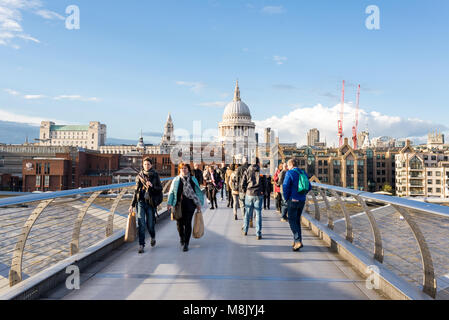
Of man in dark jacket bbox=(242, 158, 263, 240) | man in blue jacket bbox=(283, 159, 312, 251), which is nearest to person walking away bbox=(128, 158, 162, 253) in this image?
man in dark jacket bbox=(242, 158, 263, 240)

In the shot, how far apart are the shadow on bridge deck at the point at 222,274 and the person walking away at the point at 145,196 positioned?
53 centimetres

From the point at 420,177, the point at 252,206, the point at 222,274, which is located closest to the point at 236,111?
the point at 420,177

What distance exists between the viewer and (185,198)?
6.62m

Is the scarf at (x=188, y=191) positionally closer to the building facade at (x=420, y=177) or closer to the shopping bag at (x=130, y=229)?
the shopping bag at (x=130, y=229)

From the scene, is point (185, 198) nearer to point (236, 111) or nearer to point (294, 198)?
point (294, 198)

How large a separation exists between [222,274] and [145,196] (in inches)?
90.4

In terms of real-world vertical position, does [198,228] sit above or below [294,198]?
below

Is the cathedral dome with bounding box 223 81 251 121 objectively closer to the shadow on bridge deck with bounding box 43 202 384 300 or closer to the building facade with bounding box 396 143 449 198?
the building facade with bounding box 396 143 449 198

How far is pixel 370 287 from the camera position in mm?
4570

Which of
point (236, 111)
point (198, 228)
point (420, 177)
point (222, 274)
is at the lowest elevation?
point (420, 177)

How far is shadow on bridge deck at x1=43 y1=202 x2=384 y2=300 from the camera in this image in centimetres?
430

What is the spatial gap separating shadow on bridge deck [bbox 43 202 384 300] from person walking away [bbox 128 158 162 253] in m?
0.53

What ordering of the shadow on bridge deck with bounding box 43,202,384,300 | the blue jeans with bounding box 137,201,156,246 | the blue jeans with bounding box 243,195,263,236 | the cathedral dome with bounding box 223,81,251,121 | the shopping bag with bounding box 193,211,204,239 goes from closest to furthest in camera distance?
1. the shadow on bridge deck with bounding box 43,202,384,300
2. the blue jeans with bounding box 137,201,156,246
3. the shopping bag with bounding box 193,211,204,239
4. the blue jeans with bounding box 243,195,263,236
5. the cathedral dome with bounding box 223,81,251,121

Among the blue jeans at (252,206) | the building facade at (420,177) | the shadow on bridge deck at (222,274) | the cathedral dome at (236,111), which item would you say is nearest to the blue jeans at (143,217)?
the shadow on bridge deck at (222,274)
